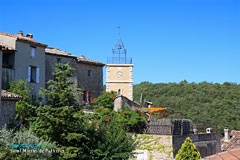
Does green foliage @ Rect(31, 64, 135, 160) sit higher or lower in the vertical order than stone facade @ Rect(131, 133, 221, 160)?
→ higher

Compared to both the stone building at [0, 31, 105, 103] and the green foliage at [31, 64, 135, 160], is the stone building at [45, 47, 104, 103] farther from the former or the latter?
the green foliage at [31, 64, 135, 160]

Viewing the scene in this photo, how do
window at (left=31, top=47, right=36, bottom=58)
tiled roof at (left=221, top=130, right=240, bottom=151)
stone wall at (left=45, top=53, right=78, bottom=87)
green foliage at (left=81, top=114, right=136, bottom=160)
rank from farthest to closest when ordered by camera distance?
1. tiled roof at (left=221, top=130, right=240, bottom=151)
2. stone wall at (left=45, top=53, right=78, bottom=87)
3. window at (left=31, top=47, right=36, bottom=58)
4. green foliage at (left=81, top=114, right=136, bottom=160)

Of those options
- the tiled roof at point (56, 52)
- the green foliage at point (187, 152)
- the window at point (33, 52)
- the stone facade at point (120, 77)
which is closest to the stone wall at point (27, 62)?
the window at point (33, 52)

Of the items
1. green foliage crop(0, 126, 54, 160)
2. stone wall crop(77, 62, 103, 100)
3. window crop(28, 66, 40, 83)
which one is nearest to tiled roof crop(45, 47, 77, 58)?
stone wall crop(77, 62, 103, 100)

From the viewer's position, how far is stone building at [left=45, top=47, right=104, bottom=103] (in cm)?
2955

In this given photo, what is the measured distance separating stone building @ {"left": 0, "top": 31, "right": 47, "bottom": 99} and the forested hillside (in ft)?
86.6

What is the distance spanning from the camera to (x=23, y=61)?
25500mm

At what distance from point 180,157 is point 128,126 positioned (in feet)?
12.3

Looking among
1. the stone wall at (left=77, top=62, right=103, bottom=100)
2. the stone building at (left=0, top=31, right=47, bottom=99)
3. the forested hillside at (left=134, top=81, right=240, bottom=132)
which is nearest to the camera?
the stone building at (left=0, top=31, right=47, bottom=99)

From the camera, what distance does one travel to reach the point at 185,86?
70.1 metres

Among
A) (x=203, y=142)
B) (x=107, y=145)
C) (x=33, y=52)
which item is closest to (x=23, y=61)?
(x=33, y=52)

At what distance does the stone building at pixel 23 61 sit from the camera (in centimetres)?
2436

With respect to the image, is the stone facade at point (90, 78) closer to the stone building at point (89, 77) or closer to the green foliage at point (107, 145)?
the stone building at point (89, 77)

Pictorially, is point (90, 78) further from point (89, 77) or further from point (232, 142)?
point (232, 142)
